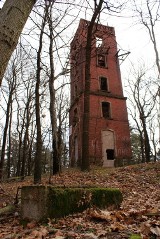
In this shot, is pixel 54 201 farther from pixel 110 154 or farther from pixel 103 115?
pixel 103 115

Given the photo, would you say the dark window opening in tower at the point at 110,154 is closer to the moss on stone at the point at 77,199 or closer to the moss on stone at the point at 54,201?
the moss on stone at the point at 77,199

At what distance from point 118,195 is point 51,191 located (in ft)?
5.58

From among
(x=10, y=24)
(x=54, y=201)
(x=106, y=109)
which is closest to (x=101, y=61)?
(x=106, y=109)

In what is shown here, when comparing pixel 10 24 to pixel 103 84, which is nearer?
pixel 10 24

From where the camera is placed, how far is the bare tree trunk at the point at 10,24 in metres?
1.74

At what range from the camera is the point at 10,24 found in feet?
6.07

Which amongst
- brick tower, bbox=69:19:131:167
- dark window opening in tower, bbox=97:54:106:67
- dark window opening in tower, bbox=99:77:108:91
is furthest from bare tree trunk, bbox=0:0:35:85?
dark window opening in tower, bbox=97:54:106:67

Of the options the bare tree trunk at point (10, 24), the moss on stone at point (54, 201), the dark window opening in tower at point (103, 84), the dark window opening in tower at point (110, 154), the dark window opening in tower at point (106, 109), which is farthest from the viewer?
the dark window opening in tower at point (103, 84)

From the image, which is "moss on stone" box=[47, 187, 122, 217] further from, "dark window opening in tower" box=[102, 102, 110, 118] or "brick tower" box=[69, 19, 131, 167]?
"dark window opening in tower" box=[102, 102, 110, 118]

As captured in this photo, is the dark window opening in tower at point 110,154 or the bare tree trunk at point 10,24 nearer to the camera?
the bare tree trunk at point 10,24

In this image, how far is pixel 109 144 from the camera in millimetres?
24641

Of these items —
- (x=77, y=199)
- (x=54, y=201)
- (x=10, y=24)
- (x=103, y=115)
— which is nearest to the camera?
(x=10, y=24)

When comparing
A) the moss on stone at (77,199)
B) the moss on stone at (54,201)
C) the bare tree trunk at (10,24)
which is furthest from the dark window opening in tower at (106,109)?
the bare tree trunk at (10,24)

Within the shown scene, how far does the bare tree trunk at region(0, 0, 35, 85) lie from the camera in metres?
1.74
